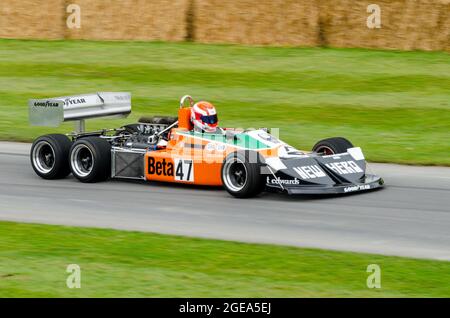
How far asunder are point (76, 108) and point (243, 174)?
11.2 feet

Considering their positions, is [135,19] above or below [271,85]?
above

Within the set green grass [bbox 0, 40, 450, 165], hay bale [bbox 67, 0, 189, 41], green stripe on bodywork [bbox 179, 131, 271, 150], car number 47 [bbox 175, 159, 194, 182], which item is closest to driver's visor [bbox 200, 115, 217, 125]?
green stripe on bodywork [bbox 179, 131, 271, 150]

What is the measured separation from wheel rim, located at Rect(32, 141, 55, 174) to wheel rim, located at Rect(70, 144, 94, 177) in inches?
19.2

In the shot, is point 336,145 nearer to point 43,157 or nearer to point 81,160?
point 81,160

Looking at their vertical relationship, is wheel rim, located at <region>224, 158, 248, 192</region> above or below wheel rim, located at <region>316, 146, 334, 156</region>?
below

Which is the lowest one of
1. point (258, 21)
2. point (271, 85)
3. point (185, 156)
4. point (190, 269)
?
point (190, 269)

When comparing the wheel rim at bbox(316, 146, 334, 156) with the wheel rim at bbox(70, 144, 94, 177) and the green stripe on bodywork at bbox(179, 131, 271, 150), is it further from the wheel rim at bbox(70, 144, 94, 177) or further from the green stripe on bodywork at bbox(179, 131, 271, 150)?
the wheel rim at bbox(70, 144, 94, 177)

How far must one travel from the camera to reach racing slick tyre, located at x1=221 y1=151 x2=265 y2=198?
1557 centimetres

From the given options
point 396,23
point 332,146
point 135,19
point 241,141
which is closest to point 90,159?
point 241,141

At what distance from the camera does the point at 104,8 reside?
1166 inches

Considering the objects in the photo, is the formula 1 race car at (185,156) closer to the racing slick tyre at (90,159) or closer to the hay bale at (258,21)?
the racing slick tyre at (90,159)

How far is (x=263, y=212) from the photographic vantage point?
14.9 metres

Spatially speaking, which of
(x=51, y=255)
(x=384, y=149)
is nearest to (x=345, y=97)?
(x=384, y=149)
